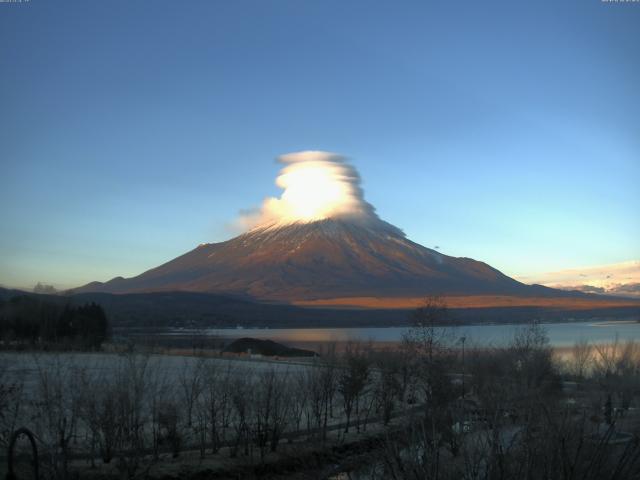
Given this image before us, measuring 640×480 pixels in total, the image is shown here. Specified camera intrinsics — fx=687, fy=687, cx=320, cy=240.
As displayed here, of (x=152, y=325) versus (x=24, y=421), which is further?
(x=152, y=325)

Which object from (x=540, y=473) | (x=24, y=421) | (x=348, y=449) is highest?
(x=540, y=473)

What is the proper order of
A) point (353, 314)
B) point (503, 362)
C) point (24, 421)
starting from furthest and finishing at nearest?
point (353, 314) → point (503, 362) → point (24, 421)

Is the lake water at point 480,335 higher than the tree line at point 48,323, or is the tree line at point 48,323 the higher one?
the tree line at point 48,323

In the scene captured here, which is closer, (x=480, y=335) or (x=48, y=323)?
(x=48, y=323)

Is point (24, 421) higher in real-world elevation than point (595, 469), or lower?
lower

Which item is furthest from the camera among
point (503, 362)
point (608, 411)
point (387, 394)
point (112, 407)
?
point (503, 362)

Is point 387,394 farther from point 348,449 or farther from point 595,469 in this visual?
point 595,469

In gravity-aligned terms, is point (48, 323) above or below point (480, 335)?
above

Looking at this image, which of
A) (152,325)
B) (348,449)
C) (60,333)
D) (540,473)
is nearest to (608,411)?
(348,449)

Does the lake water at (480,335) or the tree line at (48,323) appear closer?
the tree line at (48,323)

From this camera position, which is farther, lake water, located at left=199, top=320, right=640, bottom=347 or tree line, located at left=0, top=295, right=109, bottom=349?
lake water, located at left=199, top=320, right=640, bottom=347

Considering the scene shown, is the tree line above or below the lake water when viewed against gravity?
above
